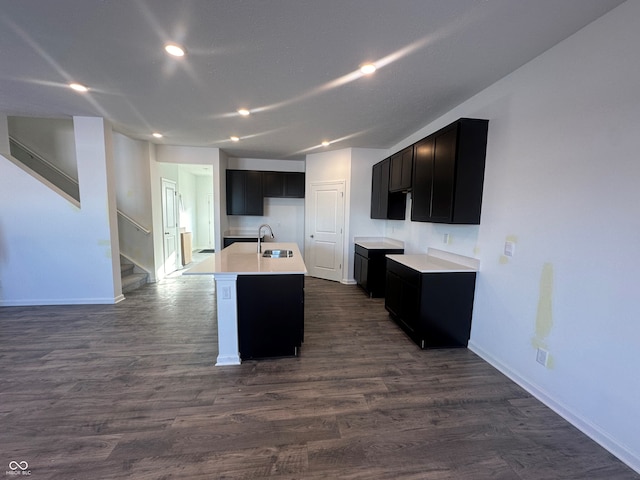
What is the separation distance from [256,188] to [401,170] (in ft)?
11.2

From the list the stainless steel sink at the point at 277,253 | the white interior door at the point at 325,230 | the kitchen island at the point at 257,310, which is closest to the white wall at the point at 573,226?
the kitchen island at the point at 257,310

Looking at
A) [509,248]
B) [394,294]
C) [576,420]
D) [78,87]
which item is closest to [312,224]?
[394,294]

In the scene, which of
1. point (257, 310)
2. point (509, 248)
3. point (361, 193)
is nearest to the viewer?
point (509, 248)

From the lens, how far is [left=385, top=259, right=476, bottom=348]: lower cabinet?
260cm

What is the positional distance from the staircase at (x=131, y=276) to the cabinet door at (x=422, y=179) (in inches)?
191

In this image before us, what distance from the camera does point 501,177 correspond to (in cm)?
233

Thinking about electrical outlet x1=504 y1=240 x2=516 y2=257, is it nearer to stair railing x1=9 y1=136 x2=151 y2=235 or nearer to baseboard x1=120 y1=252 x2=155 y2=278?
stair railing x1=9 y1=136 x2=151 y2=235

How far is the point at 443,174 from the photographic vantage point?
2613 mm

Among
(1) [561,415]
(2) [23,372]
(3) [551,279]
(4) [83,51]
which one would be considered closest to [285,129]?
(4) [83,51]

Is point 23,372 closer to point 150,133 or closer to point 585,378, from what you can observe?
point 150,133

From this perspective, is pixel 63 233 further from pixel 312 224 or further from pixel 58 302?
pixel 312 224
